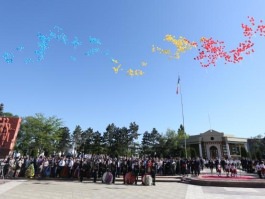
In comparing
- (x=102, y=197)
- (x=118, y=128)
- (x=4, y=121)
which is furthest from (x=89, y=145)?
(x=102, y=197)

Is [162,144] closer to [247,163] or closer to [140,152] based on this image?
[140,152]

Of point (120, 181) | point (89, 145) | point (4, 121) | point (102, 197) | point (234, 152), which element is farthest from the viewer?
point (89, 145)

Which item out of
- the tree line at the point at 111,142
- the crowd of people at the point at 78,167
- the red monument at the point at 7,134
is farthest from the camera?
the tree line at the point at 111,142

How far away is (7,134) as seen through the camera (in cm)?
3144

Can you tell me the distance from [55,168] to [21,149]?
166 feet

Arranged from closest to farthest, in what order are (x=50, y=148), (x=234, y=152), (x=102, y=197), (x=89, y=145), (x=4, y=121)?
(x=102, y=197), (x=4, y=121), (x=50, y=148), (x=234, y=152), (x=89, y=145)

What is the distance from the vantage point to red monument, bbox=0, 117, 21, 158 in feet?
99.9

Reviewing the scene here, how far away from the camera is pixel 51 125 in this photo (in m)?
66.6

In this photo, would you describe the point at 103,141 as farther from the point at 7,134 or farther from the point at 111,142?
the point at 7,134


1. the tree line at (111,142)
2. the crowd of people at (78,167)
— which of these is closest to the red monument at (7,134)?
the crowd of people at (78,167)

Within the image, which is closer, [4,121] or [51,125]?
[4,121]

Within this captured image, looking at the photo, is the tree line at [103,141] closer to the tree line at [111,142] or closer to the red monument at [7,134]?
the tree line at [111,142]

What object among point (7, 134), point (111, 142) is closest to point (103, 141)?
point (111, 142)

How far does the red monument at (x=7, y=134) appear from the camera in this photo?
3044 centimetres
